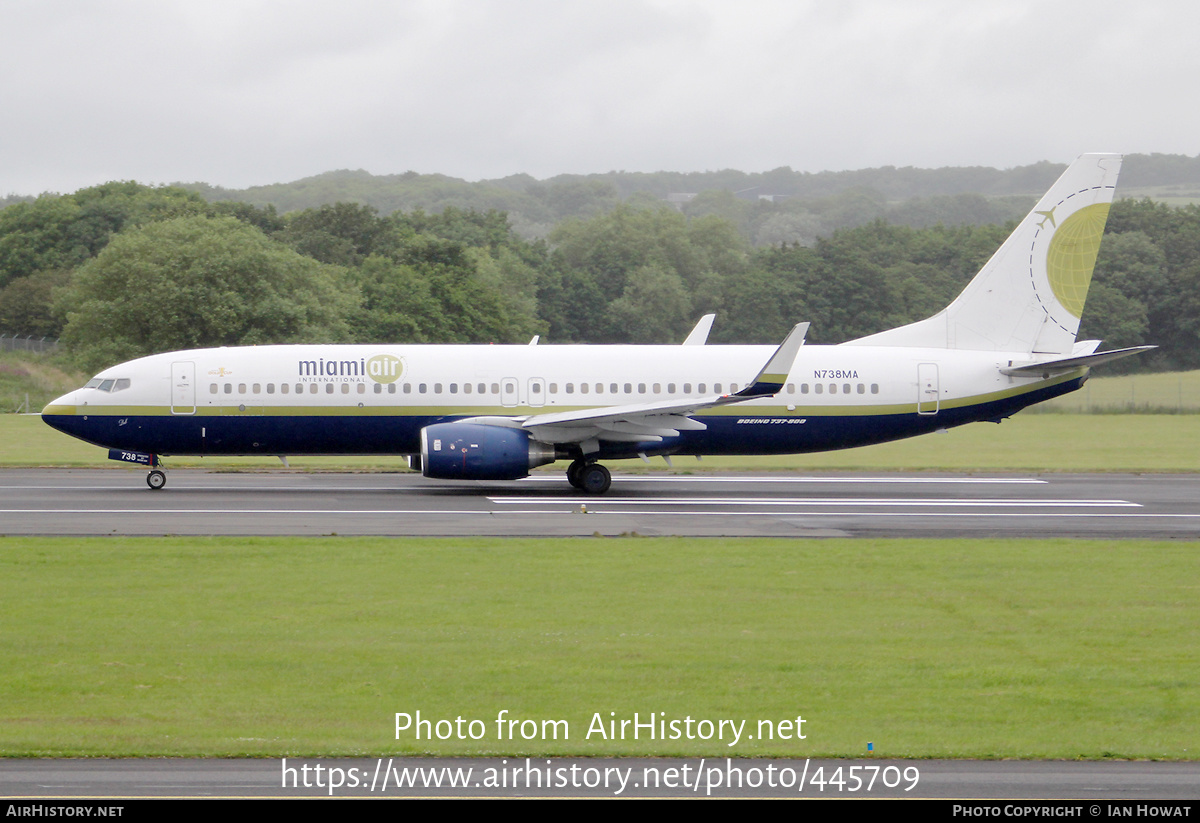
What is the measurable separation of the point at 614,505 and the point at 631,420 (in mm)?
2430

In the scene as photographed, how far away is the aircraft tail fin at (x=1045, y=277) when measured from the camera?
31.3 meters

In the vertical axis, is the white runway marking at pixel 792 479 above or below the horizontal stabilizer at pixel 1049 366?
below

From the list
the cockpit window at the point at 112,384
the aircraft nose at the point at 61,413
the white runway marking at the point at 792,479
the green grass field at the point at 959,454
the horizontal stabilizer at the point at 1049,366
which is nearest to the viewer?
the aircraft nose at the point at 61,413

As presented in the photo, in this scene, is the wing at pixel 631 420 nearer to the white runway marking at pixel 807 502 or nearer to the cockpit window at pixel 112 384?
the white runway marking at pixel 807 502

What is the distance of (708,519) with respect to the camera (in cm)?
2395

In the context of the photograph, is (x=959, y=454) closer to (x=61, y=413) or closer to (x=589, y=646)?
(x=61, y=413)

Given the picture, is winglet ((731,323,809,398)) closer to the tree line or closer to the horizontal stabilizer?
the horizontal stabilizer

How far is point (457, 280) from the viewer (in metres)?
78.4

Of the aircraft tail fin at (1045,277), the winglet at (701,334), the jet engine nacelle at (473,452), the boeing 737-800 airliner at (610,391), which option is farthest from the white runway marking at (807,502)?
the winglet at (701,334)

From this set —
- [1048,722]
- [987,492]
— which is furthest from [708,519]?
[1048,722]

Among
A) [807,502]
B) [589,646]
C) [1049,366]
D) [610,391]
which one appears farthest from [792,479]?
[589,646]

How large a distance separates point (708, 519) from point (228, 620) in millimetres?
11744

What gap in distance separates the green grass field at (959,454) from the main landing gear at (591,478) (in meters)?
6.72
